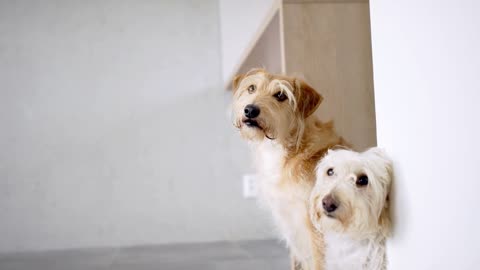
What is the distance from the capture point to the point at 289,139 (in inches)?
60.4

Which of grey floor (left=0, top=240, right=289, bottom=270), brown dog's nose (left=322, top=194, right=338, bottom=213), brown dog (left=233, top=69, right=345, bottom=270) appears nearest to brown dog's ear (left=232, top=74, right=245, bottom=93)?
brown dog (left=233, top=69, right=345, bottom=270)

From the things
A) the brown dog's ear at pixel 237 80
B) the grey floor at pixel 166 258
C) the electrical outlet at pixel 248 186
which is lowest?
the grey floor at pixel 166 258

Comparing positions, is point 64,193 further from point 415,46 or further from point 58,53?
point 415,46

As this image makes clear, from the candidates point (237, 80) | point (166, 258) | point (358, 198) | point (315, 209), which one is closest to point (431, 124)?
point (358, 198)

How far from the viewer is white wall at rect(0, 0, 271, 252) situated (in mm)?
3279

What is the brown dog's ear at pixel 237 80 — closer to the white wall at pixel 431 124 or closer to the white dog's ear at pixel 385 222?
the white wall at pixel 431 124

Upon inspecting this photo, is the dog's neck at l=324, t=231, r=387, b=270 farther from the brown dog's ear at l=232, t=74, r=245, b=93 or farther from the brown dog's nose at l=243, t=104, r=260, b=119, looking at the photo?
the brown dog's ear at l=232, t=74, r=245, b=93

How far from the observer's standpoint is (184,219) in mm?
3385

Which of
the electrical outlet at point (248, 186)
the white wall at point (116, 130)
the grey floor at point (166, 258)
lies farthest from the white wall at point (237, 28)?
the grey floor at point (166, 258)

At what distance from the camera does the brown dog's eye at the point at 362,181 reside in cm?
100

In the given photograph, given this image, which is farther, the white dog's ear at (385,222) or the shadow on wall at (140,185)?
the shadow on wall at (140,185)

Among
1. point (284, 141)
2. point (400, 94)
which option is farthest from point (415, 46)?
point (284, 141)

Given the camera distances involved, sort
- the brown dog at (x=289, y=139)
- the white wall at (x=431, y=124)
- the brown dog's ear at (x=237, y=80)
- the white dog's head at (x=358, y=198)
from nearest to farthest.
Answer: the white wall at (x=431, y=124) < the white dog's head at (x=358, y=198) < the brown dog at (x=289, y=139) < the brown dog's ear at (x=237, y=80)

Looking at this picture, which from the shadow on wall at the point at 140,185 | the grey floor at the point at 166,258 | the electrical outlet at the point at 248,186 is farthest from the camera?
the electrical outlet at the point at 248,186
